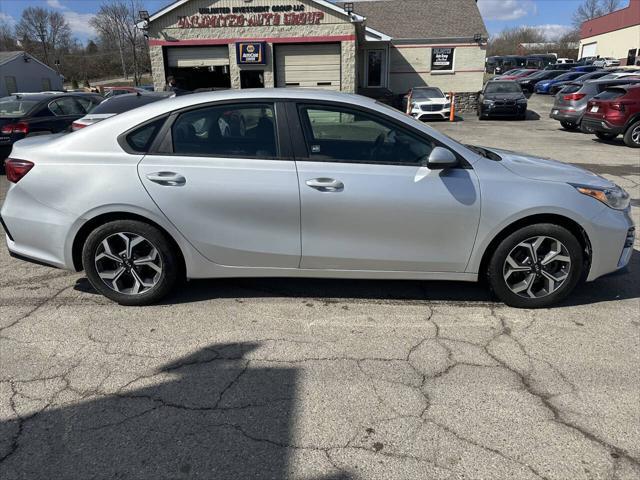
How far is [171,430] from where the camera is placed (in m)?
2.52

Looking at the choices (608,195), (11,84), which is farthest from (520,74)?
(11,84)

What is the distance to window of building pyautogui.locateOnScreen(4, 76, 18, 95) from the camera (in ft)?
129

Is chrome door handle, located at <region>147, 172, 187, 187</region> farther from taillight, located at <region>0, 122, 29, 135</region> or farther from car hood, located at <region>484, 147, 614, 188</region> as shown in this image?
taillight, located at <region>0, 122, 29, 135</region>

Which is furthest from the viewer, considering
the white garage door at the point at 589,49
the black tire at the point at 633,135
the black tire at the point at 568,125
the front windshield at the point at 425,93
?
the white garage door at the point at 589,49

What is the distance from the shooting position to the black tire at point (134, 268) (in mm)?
3688

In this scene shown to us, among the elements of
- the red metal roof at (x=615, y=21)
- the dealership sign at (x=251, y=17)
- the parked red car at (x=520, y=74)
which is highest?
the red metal roof at (x=615, y=21)

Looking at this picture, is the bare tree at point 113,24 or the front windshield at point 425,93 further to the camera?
the bare tree at point 113,24

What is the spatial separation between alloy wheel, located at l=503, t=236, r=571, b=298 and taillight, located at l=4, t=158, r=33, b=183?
12.5ft

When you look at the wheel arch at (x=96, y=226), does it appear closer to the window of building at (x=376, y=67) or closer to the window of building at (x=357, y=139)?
the window of building at (x=357, y=139)

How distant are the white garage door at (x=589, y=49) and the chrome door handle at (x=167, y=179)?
67.6m

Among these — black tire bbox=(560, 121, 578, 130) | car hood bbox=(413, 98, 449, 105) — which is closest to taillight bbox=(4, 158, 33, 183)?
black tire bbox=(560, 121, 578, 130)

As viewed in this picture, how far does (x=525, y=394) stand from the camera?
111 inches

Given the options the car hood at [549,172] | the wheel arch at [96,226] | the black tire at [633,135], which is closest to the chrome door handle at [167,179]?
the wheel arch at [96,226]

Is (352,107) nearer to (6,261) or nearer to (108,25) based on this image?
(6,261)
